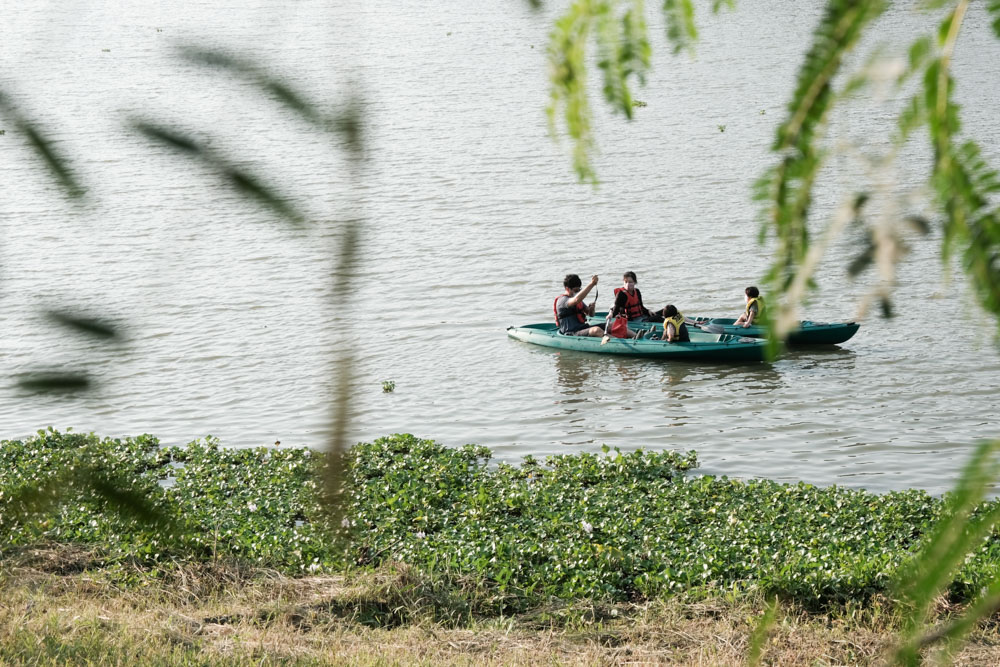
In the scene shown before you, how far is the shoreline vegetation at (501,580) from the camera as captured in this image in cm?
585

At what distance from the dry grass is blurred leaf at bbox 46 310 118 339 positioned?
4.88 meters

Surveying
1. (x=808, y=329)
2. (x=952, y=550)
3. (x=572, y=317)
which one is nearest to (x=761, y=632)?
(x=952, y=550)

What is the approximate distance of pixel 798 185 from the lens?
39 cm

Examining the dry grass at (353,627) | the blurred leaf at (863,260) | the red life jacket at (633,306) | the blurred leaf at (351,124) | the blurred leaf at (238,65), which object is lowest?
the dry grass at (353,627)

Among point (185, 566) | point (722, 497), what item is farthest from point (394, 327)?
point (185, 566)

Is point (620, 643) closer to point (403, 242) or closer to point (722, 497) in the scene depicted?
point (722, 497)

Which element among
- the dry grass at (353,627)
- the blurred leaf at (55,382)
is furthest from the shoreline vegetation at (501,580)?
the blurred leaf at (55,382)

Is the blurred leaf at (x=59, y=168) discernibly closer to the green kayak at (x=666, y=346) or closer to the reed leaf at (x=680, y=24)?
the reed leaf at (x=680, y=24)

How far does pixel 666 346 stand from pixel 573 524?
770 cm

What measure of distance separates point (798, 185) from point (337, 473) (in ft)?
0.88

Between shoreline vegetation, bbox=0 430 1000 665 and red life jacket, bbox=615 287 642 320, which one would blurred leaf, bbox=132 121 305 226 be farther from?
red life jacket, bbox=615 287 642 320

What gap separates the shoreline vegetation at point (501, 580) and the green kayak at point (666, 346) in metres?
5.50

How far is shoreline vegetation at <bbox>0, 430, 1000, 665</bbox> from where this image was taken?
230 inches

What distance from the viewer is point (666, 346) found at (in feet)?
51.9
